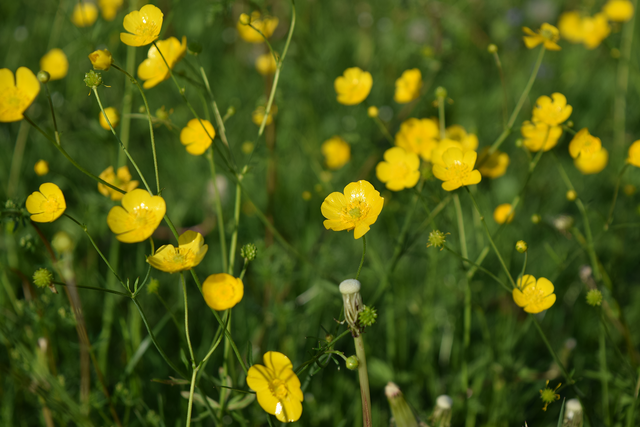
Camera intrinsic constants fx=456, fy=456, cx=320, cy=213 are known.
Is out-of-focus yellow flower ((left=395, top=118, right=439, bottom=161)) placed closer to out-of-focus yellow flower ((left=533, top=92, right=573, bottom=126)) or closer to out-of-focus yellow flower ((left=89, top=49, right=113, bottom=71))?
out-of-focus yellow flower ((left=533, top=92, right=573, bottom=126))

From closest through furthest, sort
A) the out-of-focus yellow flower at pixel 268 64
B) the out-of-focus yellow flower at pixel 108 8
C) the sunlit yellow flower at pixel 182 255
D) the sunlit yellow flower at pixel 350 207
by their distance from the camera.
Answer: the sunlit yellow flower at pixel 182 255, the sunlit yellow flower at pixel 350 207, the out-of-focus yellow flower at pixel 268 64, the out-of-focus yellow flower at pixel 108 8

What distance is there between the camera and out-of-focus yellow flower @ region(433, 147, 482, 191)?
1.17 m

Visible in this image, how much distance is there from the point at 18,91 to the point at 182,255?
2.13 ft

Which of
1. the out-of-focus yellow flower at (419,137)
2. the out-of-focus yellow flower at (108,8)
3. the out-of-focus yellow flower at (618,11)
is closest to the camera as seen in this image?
the out-of-focus yellow flower at (419,137)

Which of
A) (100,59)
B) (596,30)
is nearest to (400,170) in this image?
(100,59)

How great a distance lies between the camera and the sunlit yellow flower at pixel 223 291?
3.27 ft

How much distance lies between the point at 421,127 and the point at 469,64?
6.28ft

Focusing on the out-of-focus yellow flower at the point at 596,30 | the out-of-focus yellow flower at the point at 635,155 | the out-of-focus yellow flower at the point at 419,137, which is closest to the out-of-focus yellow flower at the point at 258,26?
the out-of-focus yellow flower at the point at 419,137

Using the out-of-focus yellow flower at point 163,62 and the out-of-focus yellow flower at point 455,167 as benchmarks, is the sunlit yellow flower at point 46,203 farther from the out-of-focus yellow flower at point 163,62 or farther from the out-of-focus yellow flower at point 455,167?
the out-of-focus yellow flower at point 455,167

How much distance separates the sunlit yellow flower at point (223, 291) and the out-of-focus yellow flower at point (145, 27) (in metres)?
0.59

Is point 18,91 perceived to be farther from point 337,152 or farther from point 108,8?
point 337,152

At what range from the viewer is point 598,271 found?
1.44 meters

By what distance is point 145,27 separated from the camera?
1.15 m

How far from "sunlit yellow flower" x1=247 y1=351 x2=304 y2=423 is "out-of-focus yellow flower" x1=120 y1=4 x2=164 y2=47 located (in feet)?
2.63
